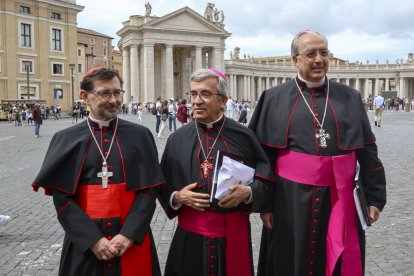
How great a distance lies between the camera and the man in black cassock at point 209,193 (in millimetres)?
3375

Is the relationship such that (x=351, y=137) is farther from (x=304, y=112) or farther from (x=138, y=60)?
(x=138, y=60)

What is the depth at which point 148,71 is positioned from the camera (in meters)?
61.8

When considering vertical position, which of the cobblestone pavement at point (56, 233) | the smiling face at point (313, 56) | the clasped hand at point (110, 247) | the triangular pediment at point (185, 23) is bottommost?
the cobblestone pavement at point (56, 233)

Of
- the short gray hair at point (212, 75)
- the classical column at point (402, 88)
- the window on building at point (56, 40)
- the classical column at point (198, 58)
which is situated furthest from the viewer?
the classical column at point (402, 88)

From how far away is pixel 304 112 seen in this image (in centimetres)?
363

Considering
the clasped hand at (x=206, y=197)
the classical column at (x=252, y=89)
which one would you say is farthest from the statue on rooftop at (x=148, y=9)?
the clasped hand at (x=206, y=197)

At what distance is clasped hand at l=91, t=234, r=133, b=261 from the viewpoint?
3070 mm

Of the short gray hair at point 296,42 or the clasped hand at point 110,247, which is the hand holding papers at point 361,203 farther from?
the clasped hand at point 110,247

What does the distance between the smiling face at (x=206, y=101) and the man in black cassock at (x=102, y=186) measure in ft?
1.56

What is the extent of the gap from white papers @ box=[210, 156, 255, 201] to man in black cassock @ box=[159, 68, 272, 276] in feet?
0.15

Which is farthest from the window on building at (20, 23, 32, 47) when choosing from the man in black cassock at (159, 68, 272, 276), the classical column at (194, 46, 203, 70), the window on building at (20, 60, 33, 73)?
the man in black cassock at (159, 68, 272, 276)

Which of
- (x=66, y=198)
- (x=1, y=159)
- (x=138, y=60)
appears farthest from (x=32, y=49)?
(x=66, y=198)

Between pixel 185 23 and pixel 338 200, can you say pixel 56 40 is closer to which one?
pixel 185 23

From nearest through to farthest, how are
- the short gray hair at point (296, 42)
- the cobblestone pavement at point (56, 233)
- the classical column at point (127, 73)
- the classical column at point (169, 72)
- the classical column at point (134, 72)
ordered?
the short gray hair at point (296, 42) → the cobblestone pavement at point (56, 233) → the classical column at point (134, 72) → the classical column at point (169, 72) → the classical column at point (127, 73)
